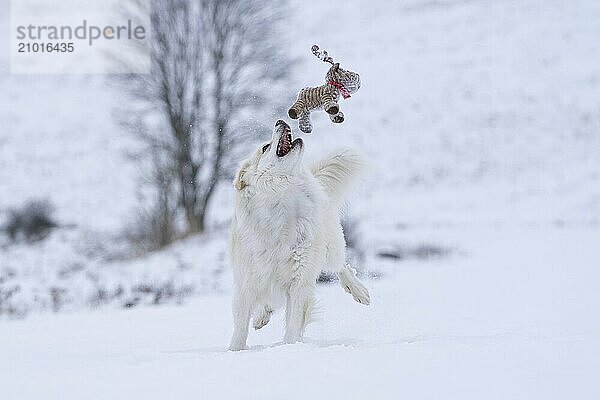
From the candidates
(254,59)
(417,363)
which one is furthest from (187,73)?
(417,363)

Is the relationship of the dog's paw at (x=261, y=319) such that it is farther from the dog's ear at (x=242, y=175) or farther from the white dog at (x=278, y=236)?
the dog's ear at (x=242, y=175)

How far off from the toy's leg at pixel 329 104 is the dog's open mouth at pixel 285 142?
1.28 feet

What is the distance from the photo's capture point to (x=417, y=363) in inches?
121

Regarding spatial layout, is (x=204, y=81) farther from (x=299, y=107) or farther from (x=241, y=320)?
(x=299, y=107)

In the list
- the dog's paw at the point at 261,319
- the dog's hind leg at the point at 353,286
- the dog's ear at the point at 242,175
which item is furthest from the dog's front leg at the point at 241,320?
the dog's hind leg at the point at 353,286

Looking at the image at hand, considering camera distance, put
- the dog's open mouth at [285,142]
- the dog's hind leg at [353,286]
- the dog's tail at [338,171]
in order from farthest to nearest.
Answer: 1. the dog's hind leg at [353,286]
2. the dog's tail at [338,171]
3. the dog's open mouth at [285,142]

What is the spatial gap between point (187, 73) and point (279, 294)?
10404 mm

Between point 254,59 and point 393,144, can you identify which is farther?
point 393,144

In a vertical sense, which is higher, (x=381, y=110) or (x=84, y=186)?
(x=381, y=110)

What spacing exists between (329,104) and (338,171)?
4.92 feet

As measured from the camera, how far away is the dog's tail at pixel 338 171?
223 inches

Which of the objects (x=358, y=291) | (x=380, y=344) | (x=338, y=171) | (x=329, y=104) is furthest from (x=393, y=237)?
(x=380, y=344)

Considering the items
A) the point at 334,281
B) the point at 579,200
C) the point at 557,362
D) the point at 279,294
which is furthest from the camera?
the point at 579,200

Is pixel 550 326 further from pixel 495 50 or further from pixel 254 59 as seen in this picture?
pixel 495 50
